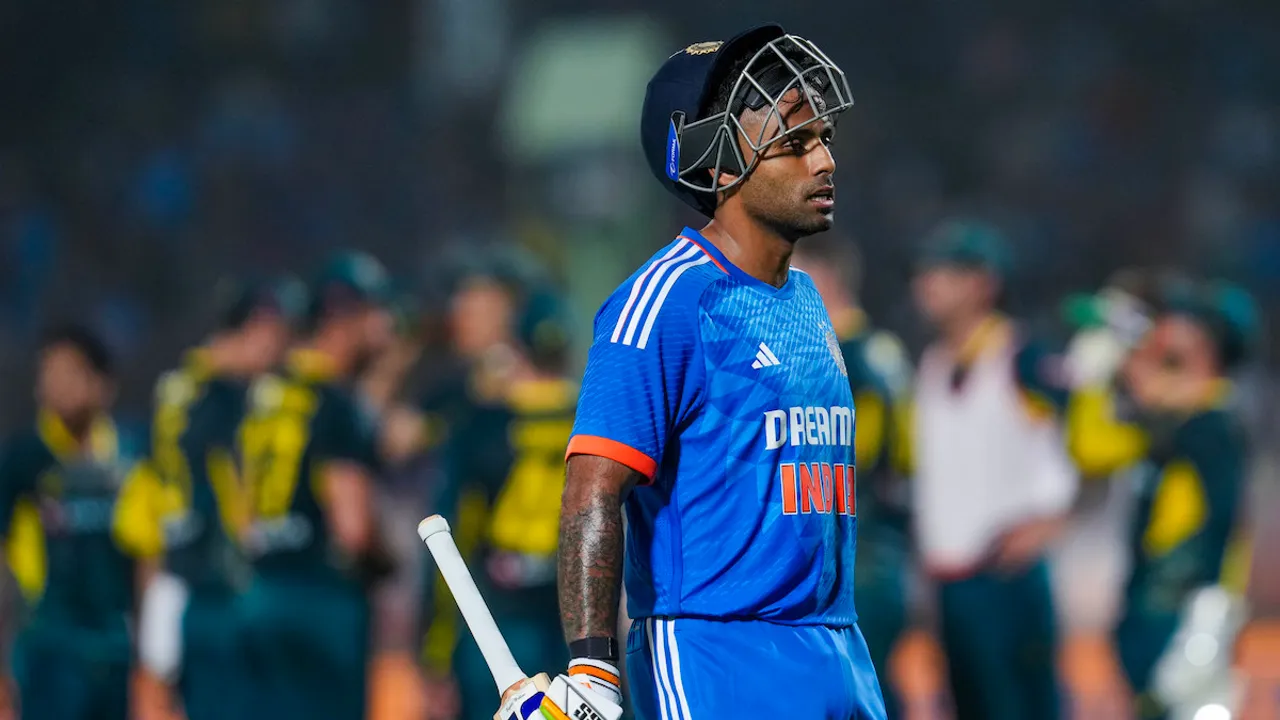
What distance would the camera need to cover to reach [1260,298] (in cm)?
1535

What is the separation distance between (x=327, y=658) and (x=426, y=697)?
445mm

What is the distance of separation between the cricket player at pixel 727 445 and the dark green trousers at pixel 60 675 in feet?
15.1

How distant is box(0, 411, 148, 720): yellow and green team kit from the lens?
6.89 m

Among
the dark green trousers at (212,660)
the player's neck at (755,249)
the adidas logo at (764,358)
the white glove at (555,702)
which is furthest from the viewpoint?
the dark green trousers at (212,660)

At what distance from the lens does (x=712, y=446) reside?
2.82 metres

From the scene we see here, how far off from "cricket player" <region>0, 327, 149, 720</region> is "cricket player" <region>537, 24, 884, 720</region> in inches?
178

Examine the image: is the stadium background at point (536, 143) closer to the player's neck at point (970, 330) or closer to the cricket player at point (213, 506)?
the cricket player at point (213, 506)

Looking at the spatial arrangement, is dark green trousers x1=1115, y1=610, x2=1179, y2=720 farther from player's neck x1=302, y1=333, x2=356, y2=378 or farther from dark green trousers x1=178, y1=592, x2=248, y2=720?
dark green trousers x1=178, y1=592, x2=248, y2=720

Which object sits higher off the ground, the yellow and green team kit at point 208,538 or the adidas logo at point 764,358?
the adidas logo at point 764,358

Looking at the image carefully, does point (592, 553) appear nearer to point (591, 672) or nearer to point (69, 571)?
point (591, 672)

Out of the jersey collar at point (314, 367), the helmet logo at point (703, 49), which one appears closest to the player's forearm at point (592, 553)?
the helmet logo at point (703, 49)

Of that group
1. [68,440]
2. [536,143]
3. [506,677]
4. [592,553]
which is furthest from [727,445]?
[536,143]

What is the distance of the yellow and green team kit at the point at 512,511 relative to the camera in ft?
22.1

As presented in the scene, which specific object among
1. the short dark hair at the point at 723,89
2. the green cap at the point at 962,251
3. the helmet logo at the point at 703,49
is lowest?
the green cap at the point at 962,251
